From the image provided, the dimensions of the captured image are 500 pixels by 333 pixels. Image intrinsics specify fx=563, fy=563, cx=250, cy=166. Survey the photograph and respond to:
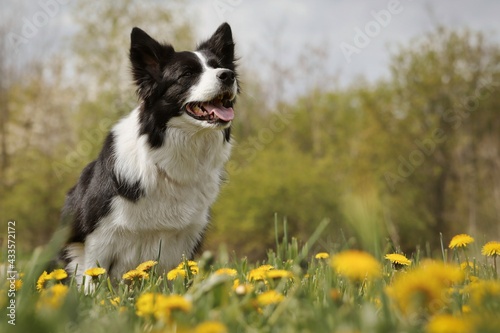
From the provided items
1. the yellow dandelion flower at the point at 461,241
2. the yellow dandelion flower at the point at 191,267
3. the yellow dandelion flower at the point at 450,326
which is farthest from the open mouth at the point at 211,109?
the yellow dandelion flower at the point at 450,326

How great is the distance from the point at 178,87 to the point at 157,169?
2.22ft

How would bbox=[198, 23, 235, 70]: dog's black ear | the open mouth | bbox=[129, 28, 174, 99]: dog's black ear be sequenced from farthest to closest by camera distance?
1. bbox=[198, 23, 235, 70]: dog's black ear
2. bbox=[129, 28, 174, 99]: dog's black ear
3. the open mouth

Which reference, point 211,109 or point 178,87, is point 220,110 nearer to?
point 211,109

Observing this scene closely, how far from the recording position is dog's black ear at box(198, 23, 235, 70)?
4.80m

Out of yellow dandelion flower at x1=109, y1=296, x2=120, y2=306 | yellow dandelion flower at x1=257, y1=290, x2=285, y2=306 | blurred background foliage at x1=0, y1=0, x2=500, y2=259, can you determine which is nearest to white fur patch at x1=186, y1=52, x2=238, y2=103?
yellow dandelion flower at x1=109, y1=296, x2=120, y2=306

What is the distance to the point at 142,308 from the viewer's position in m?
1.74

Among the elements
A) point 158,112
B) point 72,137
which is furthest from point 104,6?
point 158,112

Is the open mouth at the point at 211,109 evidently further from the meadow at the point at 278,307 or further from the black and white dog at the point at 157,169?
the meadow at the point at 278,307

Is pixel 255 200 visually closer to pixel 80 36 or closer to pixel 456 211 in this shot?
pixel 456 211

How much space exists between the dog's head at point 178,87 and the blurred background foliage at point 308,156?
51.2ft

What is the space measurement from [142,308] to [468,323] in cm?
95

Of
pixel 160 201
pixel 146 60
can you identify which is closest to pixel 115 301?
pixel 160 201

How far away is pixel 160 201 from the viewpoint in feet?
13.5

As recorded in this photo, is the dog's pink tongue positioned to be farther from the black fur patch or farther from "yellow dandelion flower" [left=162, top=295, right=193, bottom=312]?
"yellow dandelion flower" [left=162, top=295, right=193, bottom=312]
